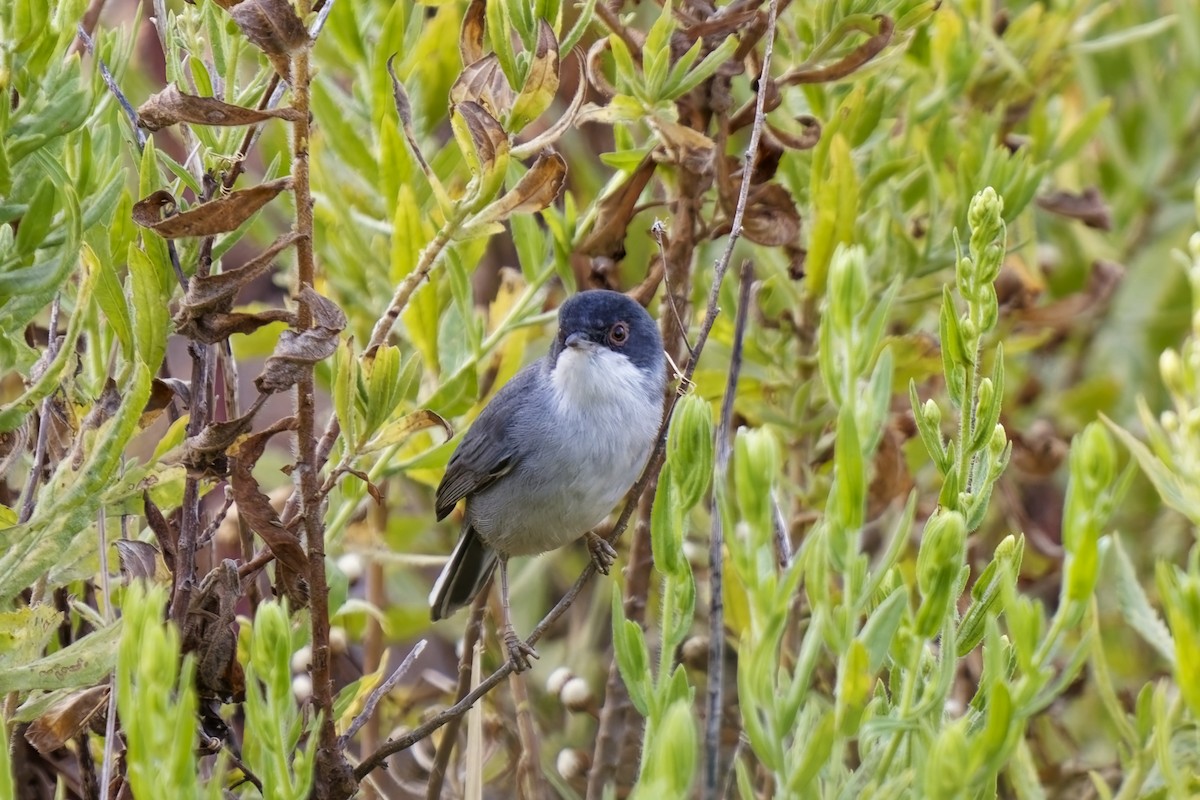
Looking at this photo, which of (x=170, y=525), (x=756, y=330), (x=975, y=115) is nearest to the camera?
(x=170, y=525)

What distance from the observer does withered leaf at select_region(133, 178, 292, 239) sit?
5.56 ft

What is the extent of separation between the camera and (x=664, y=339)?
103 inches

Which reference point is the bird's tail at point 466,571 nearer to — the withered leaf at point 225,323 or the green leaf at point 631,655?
the withered leaf at point 225,323

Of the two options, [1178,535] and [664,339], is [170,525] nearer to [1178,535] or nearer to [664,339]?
[664,339]

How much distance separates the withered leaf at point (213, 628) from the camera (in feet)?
6.13

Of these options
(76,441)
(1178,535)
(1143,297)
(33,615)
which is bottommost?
(1178,535)

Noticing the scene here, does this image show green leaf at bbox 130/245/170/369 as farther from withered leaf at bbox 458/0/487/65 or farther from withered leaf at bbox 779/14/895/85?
withered leaf at bbox 779/14/895/85

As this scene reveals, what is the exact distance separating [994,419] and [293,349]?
89 centimetres

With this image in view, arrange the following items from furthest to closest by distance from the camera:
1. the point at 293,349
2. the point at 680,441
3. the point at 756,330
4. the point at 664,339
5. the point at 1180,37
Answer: the point at 1180,37 < the point at 756,330 < the point at 664,339 < the point at 293,349 < the point at 680,441

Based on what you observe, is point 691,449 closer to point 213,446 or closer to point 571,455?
point 213,446

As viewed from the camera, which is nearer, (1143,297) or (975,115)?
(975,115)

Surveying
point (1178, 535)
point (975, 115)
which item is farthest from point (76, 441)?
point (1178, 535)

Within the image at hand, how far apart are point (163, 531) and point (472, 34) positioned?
2.94 ft

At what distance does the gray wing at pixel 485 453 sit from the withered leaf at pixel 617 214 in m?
0.76
